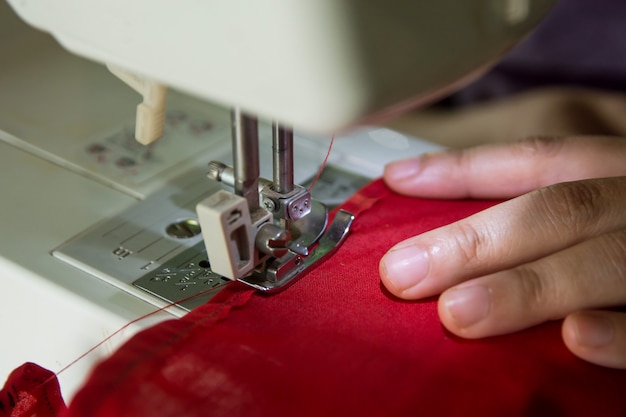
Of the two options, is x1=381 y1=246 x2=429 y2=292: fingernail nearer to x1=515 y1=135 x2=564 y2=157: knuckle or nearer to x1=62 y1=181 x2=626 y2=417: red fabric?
x1=62 y1=181 x2=626 y2=417: red fabric

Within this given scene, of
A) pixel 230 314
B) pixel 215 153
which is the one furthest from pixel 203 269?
pixel 215 153

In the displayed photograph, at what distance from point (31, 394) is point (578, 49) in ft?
4.36

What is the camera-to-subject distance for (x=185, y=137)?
91cm

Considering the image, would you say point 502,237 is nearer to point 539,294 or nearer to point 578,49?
point 539,294

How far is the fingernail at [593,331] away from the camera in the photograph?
1.95 ft

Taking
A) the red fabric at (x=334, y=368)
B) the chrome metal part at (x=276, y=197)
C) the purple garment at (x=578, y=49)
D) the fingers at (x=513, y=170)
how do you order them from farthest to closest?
the purple garment at (x=578, y=49) < the fingers at (x=513, y=170) < the chrome metal part at (x=276, y=197) < the red fabric at (x=334, y=368)

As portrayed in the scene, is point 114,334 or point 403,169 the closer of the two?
point 114,334

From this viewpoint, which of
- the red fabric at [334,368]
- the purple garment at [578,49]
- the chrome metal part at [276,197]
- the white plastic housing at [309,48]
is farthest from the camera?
the purple garment at [578,49]

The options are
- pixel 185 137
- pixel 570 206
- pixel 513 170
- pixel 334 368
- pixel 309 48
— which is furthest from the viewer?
pixel 185 137

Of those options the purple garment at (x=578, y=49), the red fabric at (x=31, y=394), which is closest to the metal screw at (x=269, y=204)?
the red fabric at (x=31, y=394)

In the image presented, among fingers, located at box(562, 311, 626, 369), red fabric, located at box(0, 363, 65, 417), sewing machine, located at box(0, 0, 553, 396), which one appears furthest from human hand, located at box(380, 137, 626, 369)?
red fabric, located at box(0, 363, 65, 417)

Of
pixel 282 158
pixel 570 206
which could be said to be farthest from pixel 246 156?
pixel 570 206

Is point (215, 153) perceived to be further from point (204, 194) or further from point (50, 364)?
point (50, 364)

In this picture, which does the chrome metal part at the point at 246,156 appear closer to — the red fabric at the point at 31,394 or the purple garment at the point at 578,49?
the red fabric at the point at 31,394
